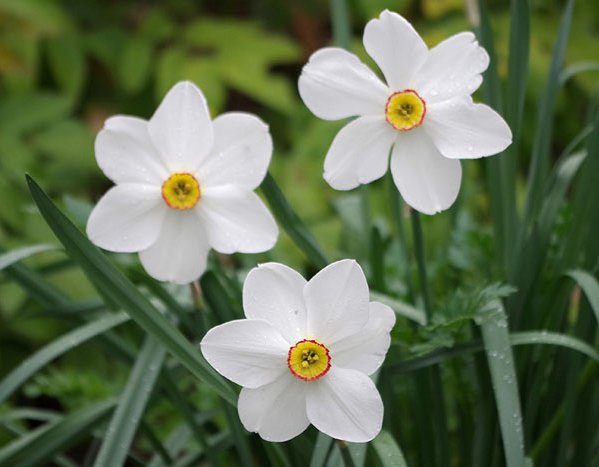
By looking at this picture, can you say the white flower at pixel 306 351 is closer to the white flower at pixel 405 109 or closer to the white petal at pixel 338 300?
the white petal at pixel 338 300

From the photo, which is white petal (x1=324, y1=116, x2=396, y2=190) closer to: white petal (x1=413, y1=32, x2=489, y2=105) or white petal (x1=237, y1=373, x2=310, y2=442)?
white petal (x1=413, y1=32, x2=489, y2=105)

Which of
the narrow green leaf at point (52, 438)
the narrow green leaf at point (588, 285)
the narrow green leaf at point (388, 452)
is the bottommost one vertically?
the narrow green leaf at point (388, 452)

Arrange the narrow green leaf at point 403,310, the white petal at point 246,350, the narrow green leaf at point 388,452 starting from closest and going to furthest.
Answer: the white petal at point 246,350, the narrow green leaf at point 388,452, the narrow green leaf at point 403,310

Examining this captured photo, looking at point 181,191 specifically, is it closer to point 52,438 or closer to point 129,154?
point 129,154

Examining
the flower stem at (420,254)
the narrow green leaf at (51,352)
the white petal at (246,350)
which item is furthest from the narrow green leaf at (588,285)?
the narrow green leaf at (51,352)

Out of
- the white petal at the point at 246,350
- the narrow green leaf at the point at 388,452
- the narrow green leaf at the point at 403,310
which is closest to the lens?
the white petal at the point at 246,350

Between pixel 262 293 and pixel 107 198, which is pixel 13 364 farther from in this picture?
pixel 262 293

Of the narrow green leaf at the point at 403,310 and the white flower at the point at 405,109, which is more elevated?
the white flower at the point at 405,109
